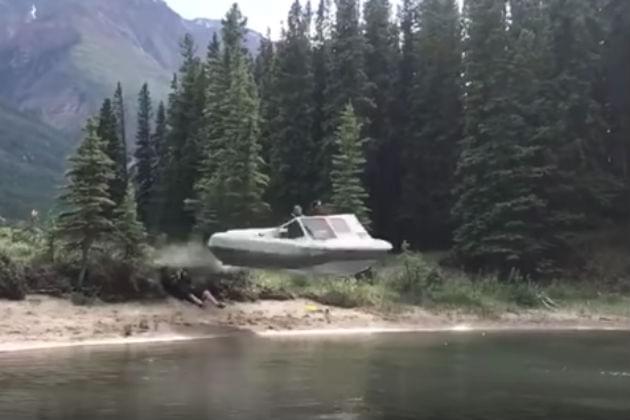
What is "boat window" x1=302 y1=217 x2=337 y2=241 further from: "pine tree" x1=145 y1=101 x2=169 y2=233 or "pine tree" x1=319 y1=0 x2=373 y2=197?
"pine tree" x1=145 y1=101 x2=169 y2=233

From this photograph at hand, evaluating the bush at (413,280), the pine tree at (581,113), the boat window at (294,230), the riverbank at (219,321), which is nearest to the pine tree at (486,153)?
the pine tree at (581,113)

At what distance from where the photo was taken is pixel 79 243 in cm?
4566

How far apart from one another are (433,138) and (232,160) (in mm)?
18313

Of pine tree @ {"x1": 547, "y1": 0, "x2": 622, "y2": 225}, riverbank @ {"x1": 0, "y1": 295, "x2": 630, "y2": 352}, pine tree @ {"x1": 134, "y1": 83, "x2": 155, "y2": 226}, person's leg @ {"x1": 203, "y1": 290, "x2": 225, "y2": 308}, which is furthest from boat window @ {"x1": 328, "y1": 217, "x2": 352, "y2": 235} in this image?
pine tree @ {"x1": 134, "y1": 83, "x2": 155, "y2": 226}

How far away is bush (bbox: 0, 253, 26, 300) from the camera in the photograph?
143ft

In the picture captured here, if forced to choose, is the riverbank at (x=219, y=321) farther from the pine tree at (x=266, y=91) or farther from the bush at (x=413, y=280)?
the pine tree at (x=266, y=91)

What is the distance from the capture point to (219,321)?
46688mm

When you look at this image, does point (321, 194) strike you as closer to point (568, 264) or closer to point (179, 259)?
point (568, 264)

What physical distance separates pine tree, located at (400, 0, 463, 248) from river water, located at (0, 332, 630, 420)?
25.5m

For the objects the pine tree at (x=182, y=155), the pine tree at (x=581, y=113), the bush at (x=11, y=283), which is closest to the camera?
the bush at (x=11, y=283)

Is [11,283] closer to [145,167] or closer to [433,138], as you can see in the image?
[433,138]

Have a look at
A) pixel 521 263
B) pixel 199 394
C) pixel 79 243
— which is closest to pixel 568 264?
pixel 521 263

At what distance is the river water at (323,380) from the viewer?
2709 centimetres

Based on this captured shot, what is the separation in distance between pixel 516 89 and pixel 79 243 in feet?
101
